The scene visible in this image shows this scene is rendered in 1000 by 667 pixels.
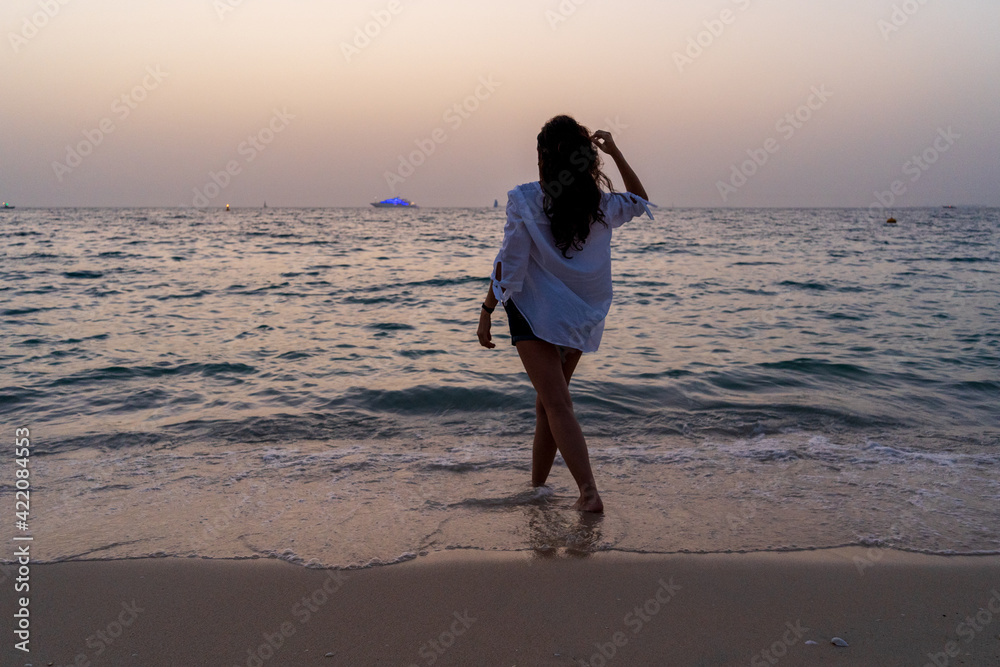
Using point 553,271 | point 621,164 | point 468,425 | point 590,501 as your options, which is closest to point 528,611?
point 590,501

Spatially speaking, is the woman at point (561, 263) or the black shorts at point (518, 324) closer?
the woman at point (561, 263)

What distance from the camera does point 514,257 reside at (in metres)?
2.86

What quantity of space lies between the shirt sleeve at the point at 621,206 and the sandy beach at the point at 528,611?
1.42 metres

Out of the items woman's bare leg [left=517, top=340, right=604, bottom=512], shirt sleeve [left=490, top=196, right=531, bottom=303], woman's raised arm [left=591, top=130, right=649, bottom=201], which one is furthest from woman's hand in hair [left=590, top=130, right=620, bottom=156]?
woman's bare leg [left=517, top=340, right=604, bottom=512]

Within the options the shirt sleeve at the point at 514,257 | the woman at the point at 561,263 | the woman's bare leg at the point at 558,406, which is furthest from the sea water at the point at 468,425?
the shirt sleeve at the point at 514,257

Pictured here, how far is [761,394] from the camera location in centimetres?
576

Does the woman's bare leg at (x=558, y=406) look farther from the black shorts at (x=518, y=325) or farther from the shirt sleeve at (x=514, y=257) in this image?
the shirt sleeve at (x=514, y=257)

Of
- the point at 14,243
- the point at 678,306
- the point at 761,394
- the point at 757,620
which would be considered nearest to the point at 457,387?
the point at 761,394

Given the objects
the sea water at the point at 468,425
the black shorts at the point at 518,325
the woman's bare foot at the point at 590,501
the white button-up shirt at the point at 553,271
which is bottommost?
the sea water at the point at 468,425

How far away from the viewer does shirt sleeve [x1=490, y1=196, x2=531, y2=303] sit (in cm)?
285

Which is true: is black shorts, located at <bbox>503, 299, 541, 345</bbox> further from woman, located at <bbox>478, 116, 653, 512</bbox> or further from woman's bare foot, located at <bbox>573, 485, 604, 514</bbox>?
woman's bare foot, located at <bbox>573, 485, 604, 514</bbox>

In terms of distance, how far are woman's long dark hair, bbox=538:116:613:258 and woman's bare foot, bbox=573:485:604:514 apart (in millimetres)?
1148

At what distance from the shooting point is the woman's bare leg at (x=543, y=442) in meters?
3.22

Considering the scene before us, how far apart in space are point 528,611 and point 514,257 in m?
1.39
